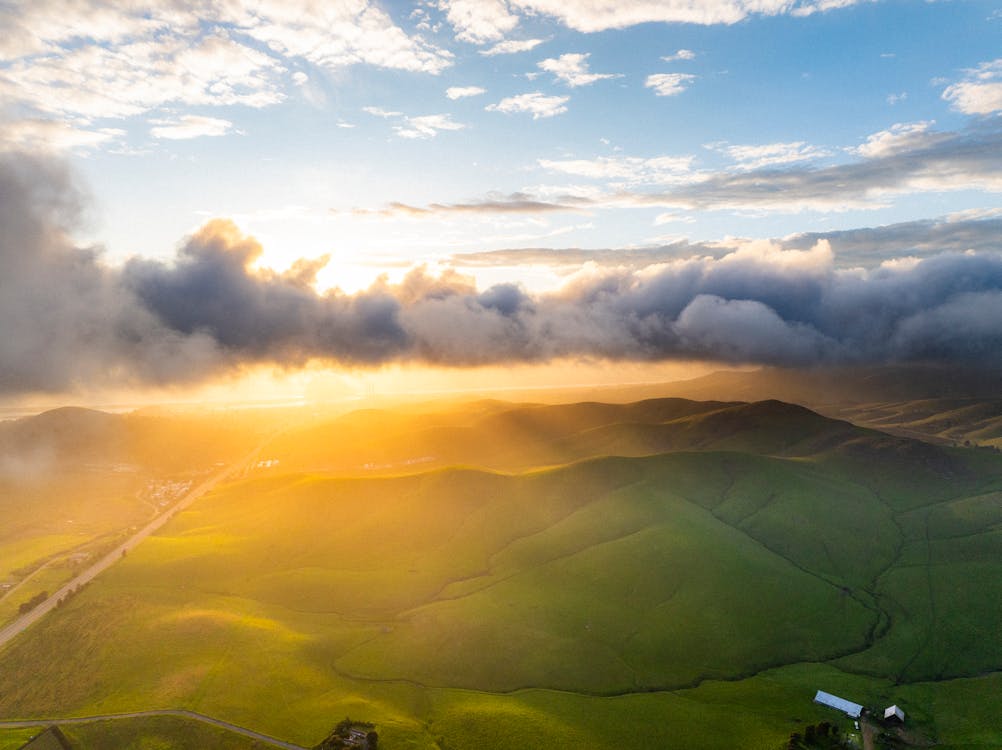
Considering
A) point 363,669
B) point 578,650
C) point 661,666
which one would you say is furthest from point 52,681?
point 661,666

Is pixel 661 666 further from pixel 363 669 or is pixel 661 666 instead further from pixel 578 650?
pixel 363 669

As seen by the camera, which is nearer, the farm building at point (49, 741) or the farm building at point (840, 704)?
the farm building at point (49, 741)

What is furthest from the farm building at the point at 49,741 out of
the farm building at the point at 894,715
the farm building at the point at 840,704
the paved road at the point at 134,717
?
the farm building at the point at 894,715

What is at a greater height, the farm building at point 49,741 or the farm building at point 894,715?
the farm building at point 49,741

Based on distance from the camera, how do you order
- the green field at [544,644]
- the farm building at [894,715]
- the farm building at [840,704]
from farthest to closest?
1. the farm building at [840,704]
2. the farm building at [894,715]
3. the green field at [544,644]

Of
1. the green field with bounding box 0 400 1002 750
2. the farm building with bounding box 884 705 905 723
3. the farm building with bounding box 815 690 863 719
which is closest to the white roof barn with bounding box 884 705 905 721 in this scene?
the farm building with bounding box 884 705 905 723

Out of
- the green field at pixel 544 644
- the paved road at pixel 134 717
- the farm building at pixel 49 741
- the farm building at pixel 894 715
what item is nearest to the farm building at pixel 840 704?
the green field at pixel 544 644

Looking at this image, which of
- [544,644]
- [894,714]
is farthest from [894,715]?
[544,644]

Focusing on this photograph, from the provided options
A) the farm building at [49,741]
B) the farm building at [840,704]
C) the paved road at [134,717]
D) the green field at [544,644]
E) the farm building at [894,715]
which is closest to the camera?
the farm building at [49,741]

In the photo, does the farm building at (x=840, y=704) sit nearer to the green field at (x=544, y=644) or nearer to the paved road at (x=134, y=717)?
the green field at (x=544, y=644)

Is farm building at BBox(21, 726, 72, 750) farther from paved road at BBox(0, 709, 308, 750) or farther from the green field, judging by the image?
the green field
